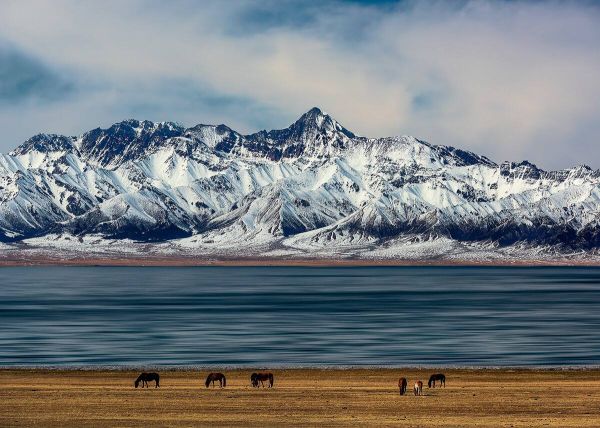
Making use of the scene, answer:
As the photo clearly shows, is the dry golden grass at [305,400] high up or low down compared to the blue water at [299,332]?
down

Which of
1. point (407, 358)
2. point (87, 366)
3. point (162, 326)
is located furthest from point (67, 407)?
point (162, 326)

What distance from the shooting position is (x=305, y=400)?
5419cm

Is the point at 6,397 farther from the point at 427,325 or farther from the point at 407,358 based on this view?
the point at 427,325

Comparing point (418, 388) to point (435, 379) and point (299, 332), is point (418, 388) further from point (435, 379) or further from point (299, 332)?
point (299, 332)

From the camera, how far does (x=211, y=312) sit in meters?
148

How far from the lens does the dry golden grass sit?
46.8m

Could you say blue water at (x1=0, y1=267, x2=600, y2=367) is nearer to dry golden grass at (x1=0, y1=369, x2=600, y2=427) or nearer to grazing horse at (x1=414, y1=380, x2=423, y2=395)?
dry golden grass at (x1=0, y1=369, x2=600, y2=427)

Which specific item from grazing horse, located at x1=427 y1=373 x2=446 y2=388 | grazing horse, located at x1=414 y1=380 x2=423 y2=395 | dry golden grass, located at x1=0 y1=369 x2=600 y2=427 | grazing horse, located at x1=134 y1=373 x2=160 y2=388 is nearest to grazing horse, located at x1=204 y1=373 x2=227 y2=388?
dry golden grass, located at x1=0 y1=369 x2=600 y2=427

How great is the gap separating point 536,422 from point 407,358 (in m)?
38.1

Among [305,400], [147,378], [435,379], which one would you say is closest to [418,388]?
[435,379]

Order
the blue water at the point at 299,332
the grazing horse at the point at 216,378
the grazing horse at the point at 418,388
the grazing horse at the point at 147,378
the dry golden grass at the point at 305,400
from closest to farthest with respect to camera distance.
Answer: the dry golden grass at the point at 305,400, the grazing horse at the point at 418,388, the grazing horse at the point at 147,378, the grazing horse at the point at 216,378, the blue water at the point at 299,332

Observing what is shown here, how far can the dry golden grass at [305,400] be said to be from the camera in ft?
153

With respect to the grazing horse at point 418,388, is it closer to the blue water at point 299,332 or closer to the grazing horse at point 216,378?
the grazing horse at point 216,378

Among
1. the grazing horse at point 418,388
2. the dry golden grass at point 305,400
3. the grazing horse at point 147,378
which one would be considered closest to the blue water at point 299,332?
the dry golden grass at point 305,400
